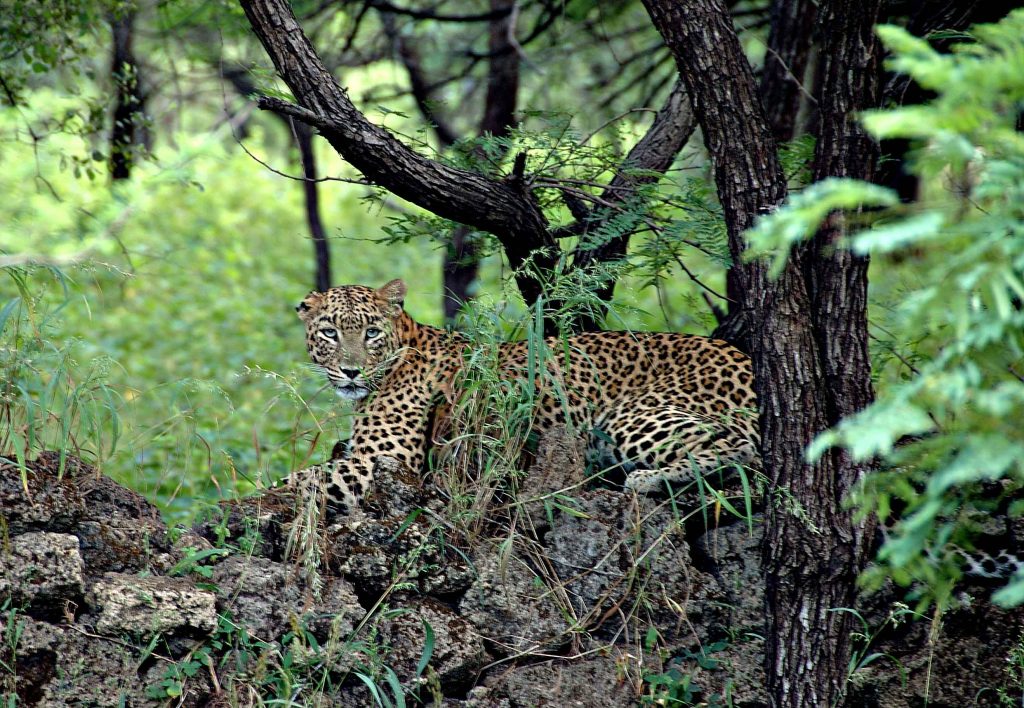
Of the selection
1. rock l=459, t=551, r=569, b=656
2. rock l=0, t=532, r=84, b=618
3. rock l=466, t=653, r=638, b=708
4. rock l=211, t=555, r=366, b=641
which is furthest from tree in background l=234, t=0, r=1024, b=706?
rock l=0, t=532, r=84, b=618

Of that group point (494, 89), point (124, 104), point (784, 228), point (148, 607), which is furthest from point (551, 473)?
point (494, 89)

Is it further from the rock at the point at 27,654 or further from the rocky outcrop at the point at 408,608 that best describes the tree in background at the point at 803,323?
the rock at the point at 27,654

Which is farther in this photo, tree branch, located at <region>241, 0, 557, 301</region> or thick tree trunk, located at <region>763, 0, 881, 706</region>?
tree branch, located at <region>241, 0, 557, 301</region>

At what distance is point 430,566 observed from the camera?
5.57m

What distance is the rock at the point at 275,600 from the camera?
208 inches

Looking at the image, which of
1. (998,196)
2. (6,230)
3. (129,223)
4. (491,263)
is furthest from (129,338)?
(998,196)

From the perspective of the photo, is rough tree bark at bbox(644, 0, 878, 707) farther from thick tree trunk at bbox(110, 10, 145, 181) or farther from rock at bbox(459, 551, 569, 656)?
thick tree trunk at bbox(110, 10, 145, 181)

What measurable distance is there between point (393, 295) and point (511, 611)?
8.38ft

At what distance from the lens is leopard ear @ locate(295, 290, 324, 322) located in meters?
7.49

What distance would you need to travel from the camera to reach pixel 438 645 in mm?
5375

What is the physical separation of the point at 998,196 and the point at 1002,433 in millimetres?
605

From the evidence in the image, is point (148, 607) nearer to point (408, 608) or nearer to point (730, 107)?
point (408, 608)

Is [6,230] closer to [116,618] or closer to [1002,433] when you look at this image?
[116,618]

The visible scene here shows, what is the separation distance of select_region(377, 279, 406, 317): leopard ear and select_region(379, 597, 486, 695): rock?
2384 mm
